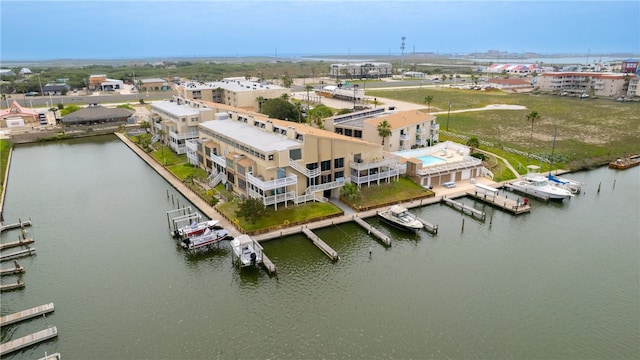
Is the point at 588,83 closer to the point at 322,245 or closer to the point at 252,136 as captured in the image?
the point at 252,136

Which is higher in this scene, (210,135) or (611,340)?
(210,135)

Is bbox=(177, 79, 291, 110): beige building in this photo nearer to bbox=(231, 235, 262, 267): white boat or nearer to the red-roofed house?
the red-roofed house

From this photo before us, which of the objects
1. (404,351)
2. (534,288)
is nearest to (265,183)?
(404,351)

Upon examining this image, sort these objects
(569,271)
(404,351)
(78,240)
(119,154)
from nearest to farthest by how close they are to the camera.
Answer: (404,351), (569,271), (78,240), (119,154)

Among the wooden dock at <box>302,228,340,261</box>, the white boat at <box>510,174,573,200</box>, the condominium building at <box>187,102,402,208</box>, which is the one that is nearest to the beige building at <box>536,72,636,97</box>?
the white boat at <box>510,174,573,200</box>

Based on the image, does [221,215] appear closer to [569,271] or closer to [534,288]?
[534,288]

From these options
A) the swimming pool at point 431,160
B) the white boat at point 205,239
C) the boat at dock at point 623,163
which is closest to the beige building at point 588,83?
the boat at dock at point 623,163

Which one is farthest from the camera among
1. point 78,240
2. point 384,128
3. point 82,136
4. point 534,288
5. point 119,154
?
point 82,136
